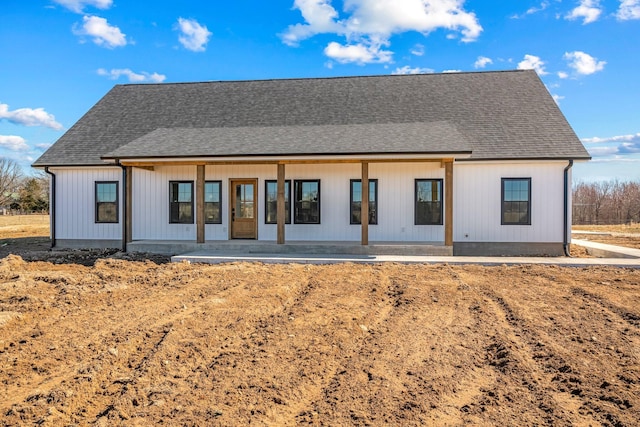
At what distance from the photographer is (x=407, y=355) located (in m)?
4.36

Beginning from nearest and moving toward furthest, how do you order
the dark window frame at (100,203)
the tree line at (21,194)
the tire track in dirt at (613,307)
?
the tire track in dirt at (613,307) → the dark window frame at (100,203) → the tree line at (21,194)

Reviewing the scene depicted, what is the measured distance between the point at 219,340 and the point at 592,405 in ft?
12.2

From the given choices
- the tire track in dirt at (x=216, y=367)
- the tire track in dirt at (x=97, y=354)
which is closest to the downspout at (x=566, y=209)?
the tire track in dirt at (x=216, y=367)

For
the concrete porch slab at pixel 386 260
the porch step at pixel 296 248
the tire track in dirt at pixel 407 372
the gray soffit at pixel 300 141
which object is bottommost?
the tire track in dirt at pixel 407 372

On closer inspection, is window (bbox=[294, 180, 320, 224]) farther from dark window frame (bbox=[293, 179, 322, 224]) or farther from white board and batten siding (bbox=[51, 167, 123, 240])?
white board and batten siding (bbox=[51, 167, 123, 240])

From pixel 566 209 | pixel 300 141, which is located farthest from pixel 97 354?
pixel 566 209

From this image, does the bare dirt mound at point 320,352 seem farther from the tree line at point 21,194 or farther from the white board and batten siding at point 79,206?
the tree line at point 21,194

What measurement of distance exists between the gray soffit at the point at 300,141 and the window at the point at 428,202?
1473 mm

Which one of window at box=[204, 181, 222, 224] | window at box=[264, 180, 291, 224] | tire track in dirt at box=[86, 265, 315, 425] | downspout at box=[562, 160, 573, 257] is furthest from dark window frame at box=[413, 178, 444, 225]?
tire track in dirt at box=[86, 265, 315, 425]

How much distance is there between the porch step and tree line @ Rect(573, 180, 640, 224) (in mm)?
26302

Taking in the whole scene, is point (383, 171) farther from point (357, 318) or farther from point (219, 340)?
point (219, 340)

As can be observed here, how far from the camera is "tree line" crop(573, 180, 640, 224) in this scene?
1229 inches

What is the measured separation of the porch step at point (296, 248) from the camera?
11.0 m

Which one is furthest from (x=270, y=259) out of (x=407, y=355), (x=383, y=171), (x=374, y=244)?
(x=407, y=355)
